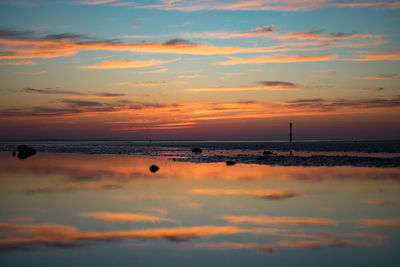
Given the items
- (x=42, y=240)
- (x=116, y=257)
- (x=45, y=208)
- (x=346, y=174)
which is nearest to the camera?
(x=116, y=257)

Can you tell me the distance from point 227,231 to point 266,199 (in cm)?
667

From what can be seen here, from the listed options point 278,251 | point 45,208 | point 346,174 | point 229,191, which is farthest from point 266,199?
point 346,174

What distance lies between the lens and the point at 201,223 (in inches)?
565

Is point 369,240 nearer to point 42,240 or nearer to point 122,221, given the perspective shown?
point 122,221

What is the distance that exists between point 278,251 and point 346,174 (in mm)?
21206

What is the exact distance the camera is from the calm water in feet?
34.8

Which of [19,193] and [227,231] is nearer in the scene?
[227,231]

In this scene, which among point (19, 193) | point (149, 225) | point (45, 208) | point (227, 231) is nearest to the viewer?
point (227, 231)

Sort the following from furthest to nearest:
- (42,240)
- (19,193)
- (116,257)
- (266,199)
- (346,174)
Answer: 1. (346,174)
2. (19,193)
3. (266,199)
4. (42,240)
5. (116,257)

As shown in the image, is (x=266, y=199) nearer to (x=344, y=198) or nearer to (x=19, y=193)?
(x=344, y=198)

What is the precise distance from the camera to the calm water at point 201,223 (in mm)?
10617

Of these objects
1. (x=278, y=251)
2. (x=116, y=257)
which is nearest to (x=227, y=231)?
(x=278, y=251)

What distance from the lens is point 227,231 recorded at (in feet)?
43.2

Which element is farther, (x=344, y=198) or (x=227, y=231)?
(x=344, y=198)
